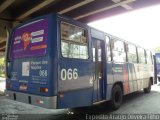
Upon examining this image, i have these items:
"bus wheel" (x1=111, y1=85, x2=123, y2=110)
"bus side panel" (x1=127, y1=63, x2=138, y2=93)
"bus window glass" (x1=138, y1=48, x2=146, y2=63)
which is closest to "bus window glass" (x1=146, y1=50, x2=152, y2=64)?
"bus window glass" (x1=138, y1=48, x2=146, y2=63)

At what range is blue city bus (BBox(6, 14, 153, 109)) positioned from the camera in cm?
581

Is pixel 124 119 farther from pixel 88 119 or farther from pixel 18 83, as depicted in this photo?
pixel 18 83

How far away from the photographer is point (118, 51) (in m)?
9.11

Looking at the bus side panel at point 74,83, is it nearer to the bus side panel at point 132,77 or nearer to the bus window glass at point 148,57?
the bus side panel at point 132,77

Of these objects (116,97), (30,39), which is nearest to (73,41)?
(30,39)

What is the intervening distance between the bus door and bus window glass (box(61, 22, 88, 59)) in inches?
26.2

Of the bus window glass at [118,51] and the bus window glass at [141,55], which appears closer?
the bus window glass at [118,51]

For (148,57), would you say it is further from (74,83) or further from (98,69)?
(74,83)

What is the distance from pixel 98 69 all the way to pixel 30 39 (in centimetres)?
253

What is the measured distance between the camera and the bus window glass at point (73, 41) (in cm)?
612

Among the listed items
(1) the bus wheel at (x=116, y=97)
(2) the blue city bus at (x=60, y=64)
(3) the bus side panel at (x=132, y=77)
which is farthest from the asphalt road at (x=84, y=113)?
(3) the bus side panel at (x=132, y=77)

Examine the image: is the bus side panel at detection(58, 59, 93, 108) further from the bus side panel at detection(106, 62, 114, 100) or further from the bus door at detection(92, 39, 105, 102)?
the bus side panel at detection(106, 62, 114, 100)

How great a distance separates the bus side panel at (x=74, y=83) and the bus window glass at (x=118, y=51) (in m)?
2.11

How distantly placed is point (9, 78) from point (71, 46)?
2.50 meters
